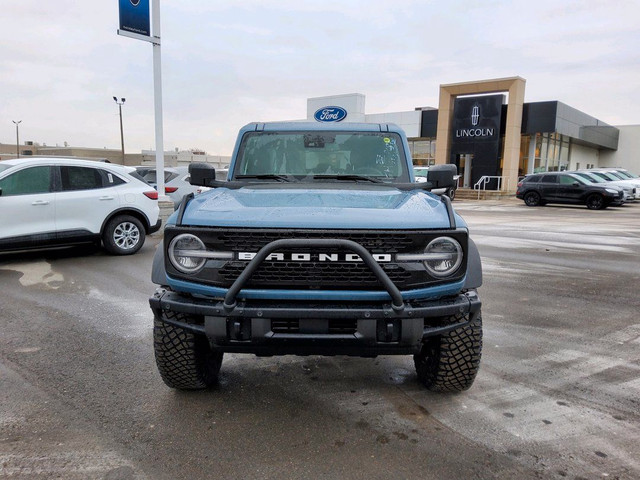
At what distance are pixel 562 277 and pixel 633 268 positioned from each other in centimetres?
168

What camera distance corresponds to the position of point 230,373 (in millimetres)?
3992

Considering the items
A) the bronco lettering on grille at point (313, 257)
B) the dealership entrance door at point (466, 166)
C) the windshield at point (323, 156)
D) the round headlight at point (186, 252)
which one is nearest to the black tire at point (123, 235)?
the windshield at point (323, 156)

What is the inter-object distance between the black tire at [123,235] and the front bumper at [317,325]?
6577 millimetres

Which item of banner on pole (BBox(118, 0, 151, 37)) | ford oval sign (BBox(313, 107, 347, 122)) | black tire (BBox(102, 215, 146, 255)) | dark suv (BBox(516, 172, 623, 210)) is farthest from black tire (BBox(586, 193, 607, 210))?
black tire (BBox(102, 215, 146, 255))

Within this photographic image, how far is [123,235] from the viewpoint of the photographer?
9055 mm

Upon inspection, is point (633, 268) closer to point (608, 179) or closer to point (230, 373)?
point (230, 373)

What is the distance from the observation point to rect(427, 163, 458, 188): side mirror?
3.95 meters

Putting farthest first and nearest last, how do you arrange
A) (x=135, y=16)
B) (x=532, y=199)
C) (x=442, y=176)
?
(x=532, y=199), (x=135, y=16), (x=442, y=176)

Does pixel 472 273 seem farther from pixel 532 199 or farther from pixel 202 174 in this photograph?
pixel 532 199

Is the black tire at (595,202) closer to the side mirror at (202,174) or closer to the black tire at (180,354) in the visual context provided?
the side mirror at (202,174)

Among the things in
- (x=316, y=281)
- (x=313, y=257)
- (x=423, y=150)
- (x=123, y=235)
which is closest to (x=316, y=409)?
(x=316, y=281)

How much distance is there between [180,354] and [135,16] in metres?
11.4

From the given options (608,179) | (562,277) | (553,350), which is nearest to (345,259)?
(553,350)

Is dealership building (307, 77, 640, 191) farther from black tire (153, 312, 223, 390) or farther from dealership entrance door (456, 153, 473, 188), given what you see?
black tire (153, 312, 223, 390)
